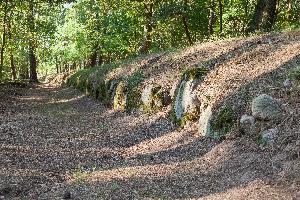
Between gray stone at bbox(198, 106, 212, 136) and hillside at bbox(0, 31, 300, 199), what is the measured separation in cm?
3

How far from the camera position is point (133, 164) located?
332 inches

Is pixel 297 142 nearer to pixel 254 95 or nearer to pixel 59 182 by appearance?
pixel 254 95

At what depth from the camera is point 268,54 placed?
10.1 metres

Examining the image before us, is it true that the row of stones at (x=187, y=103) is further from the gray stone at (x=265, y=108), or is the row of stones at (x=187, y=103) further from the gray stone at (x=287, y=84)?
the gray stone at (x=287, y=84)

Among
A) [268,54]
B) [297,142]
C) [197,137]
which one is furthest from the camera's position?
[268,54]

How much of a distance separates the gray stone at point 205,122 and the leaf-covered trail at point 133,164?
219 millimetres

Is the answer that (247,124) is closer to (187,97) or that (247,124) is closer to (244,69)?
(244,69)

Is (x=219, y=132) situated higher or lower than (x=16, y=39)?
lower

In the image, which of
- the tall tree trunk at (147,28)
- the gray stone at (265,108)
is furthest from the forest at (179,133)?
the tall tree trunk at (147,28)

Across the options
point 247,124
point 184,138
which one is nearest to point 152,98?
point 184,138

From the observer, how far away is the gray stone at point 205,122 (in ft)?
29.8

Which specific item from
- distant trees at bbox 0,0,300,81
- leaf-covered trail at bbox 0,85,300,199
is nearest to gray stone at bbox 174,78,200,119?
leaf-covered trail at bbox 0,85,300,199

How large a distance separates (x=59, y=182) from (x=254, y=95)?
14.3 feet

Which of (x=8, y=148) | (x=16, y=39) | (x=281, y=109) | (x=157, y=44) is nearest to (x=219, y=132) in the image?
(x=281, y=109)
